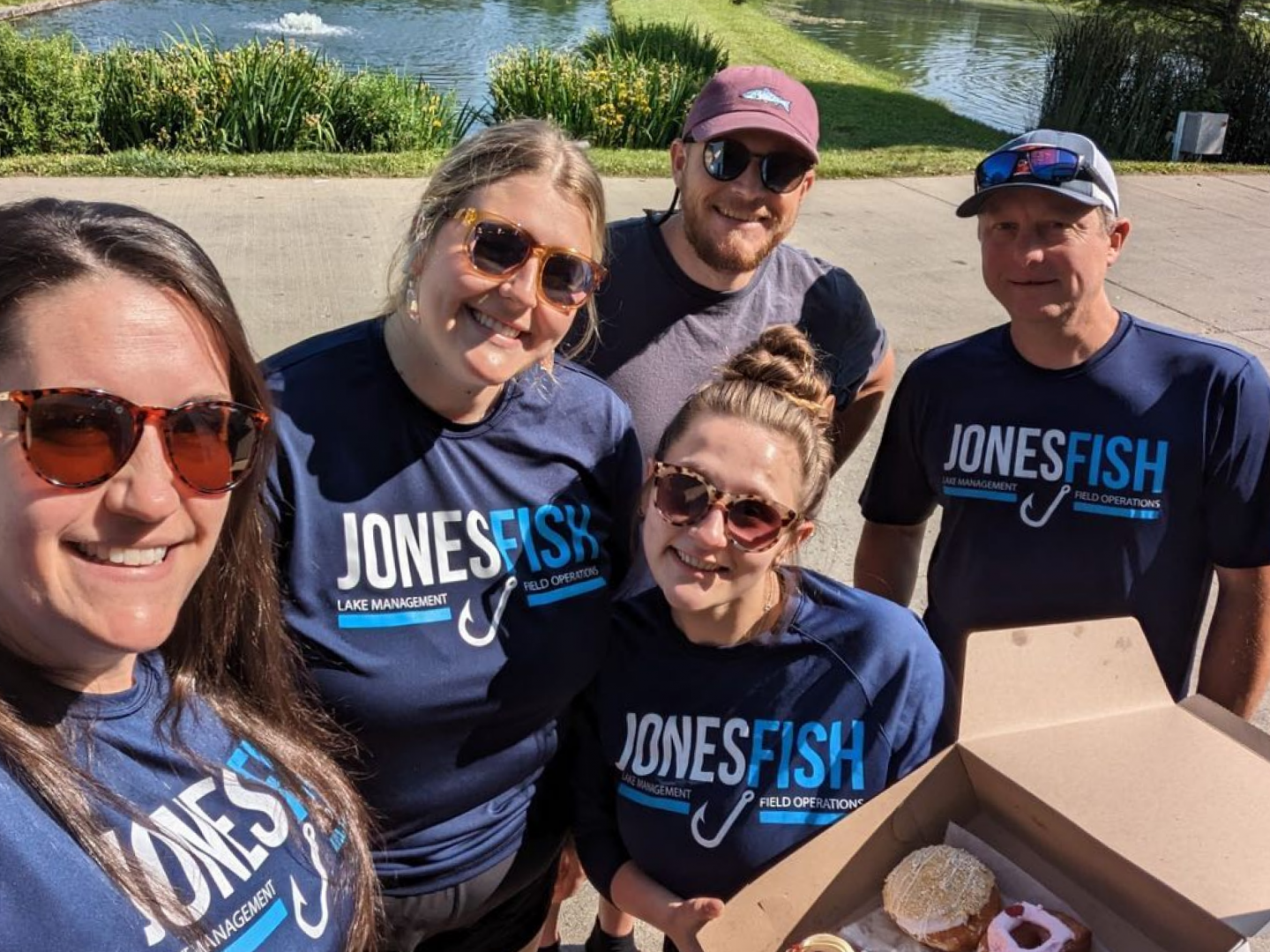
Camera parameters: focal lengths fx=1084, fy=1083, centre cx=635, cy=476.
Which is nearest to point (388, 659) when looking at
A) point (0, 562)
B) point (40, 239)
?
point (0, 562)

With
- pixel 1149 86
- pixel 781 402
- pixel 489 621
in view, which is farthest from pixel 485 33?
pixel 489 621

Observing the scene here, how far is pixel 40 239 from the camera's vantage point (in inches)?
52.5

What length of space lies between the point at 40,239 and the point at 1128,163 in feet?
44.7

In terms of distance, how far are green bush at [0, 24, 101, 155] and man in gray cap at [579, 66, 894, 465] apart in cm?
956

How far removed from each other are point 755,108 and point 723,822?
1726 mm

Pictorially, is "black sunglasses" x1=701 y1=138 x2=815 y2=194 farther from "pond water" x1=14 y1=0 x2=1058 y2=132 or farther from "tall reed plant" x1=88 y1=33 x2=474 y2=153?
"pond water" x1=14 y1=0 x2=1058 y2=132

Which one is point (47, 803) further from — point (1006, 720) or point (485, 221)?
point (1006, 720)

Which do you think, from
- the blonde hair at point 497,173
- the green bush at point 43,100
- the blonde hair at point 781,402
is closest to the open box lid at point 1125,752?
the blonde hair at point 781,402

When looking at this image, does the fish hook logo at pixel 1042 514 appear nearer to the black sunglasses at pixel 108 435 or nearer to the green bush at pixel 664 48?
the black sunglasses at pixel 108 435

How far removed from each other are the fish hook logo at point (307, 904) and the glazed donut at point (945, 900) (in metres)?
0.86

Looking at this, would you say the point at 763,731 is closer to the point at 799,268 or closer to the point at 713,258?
the point at 713,258

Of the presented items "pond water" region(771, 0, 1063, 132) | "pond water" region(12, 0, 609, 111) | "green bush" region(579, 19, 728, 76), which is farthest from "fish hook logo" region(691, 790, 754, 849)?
"pond water" region(771, 0, 1063, 132)

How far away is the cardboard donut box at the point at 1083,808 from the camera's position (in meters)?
1.50

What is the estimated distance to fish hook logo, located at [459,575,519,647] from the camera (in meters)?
1.95
